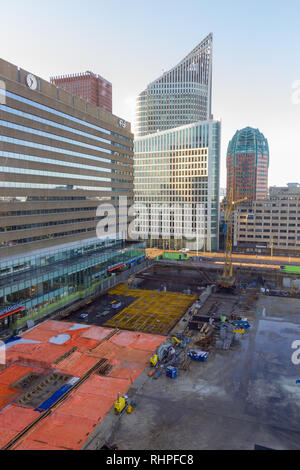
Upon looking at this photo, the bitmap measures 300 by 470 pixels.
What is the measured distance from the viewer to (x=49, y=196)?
77375mm

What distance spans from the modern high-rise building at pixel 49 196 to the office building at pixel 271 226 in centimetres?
7131

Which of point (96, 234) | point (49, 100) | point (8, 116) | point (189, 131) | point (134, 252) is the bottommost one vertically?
point (134, 252)

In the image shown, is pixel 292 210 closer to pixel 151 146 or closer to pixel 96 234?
pixel 151 146

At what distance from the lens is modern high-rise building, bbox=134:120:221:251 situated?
14612 cm

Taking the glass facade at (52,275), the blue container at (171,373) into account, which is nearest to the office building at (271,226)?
the glass facade at (52,275)

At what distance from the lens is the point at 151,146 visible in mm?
162625

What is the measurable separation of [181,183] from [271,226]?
46.8 metres

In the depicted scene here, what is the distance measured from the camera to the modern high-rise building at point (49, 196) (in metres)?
62.5

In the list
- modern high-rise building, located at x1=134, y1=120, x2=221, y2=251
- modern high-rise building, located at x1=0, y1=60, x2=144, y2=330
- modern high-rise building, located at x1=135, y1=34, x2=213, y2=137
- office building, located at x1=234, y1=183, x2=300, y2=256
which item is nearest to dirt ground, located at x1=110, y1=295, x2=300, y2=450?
modern high-rise building, located at x1=0, y1=60, x2=144, y2=330

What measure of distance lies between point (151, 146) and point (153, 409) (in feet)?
466

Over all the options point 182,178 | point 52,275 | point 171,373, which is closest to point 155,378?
point 171,373

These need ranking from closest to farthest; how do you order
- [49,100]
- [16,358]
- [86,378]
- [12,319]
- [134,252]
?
1. [86,378]
2. [16,358]
3. [12,319]
4. [49,100]
5. [134,252]

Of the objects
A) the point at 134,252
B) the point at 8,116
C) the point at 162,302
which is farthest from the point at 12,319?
the point at 134,252

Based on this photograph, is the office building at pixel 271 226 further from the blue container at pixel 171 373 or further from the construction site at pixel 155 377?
the blue container at pixel 171 373
